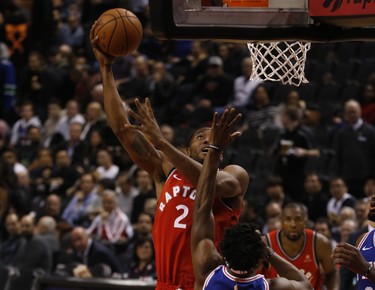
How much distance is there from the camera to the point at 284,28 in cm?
532

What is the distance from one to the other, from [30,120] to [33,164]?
0.92 m

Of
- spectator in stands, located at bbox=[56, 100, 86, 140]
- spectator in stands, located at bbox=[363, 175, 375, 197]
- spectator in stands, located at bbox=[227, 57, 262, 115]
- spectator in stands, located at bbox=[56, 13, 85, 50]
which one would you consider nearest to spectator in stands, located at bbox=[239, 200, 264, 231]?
spectator in stands, located at bbox=[363, 175, 375, 197]

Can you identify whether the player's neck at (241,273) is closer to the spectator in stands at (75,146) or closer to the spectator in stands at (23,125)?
the spectator in stands at (75,146)

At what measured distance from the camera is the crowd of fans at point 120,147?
1080 cm

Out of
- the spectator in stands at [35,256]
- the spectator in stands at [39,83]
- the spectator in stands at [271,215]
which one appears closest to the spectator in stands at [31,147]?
the spectator in stands at [39,83]

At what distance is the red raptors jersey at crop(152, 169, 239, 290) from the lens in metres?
5.82

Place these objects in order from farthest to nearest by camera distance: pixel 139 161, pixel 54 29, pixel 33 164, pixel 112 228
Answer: pixel 54 29 → pixel 33 164 → pixel 112 228 → pixel 139 161

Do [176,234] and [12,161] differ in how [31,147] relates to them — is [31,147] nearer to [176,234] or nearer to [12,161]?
[12,161]

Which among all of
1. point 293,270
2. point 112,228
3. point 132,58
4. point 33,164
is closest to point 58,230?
point 112,228

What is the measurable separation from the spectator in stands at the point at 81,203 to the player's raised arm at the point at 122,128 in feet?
20.0

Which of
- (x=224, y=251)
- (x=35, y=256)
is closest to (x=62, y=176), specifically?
(x=35, y=256)

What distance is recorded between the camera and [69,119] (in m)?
14.3

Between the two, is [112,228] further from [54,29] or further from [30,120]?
[54,29]

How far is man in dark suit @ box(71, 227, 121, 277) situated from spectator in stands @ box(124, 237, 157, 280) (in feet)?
1.23
